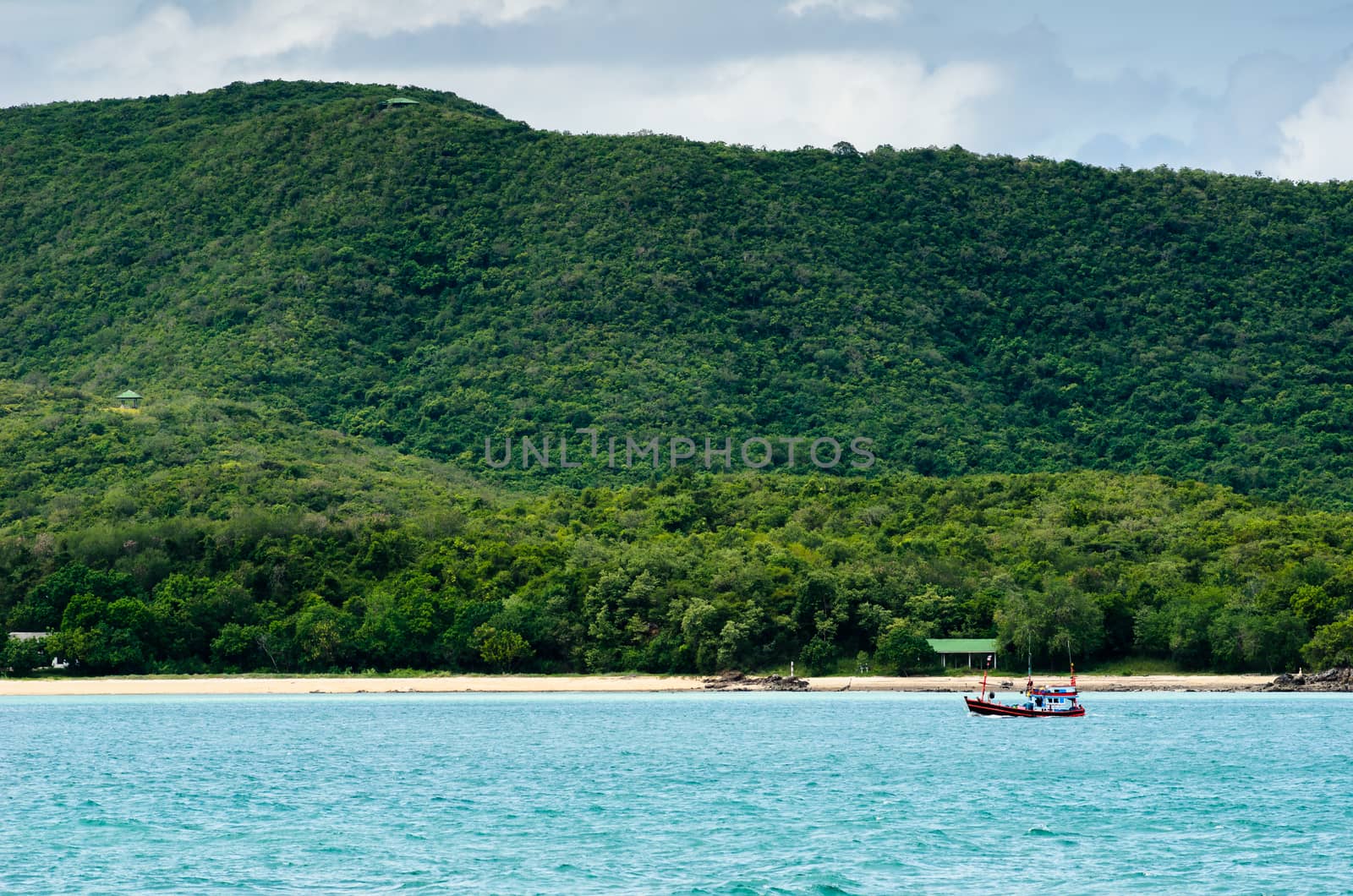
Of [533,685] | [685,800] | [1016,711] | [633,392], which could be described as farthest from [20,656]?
[633,392]

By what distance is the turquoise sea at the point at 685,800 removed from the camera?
3144 cm

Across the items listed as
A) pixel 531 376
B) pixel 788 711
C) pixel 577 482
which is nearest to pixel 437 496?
pixel 577 482

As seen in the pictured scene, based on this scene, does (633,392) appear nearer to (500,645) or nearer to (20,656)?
(500,645)

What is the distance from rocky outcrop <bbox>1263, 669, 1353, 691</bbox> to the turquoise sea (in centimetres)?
183

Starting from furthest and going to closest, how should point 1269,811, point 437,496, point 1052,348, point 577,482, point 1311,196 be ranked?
1. point 1311,196
2. point 1052,348
3. point 577,482
4. point 437,496
5. point 1269,811

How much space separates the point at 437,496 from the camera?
10319 cm

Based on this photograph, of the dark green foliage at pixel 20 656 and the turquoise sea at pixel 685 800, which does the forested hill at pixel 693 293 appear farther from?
the turquoise sea at pixel 685 800

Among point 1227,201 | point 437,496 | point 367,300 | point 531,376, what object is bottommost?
point 437,496

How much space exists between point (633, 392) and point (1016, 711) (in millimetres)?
62246

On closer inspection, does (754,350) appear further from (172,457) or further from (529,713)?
(529,713)

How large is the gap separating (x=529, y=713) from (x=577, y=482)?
44.6 meters

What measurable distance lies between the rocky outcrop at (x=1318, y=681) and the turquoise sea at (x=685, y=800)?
6.00 feet

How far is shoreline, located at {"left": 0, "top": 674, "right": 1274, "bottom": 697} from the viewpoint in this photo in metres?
73.6

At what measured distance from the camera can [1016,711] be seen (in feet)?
215
